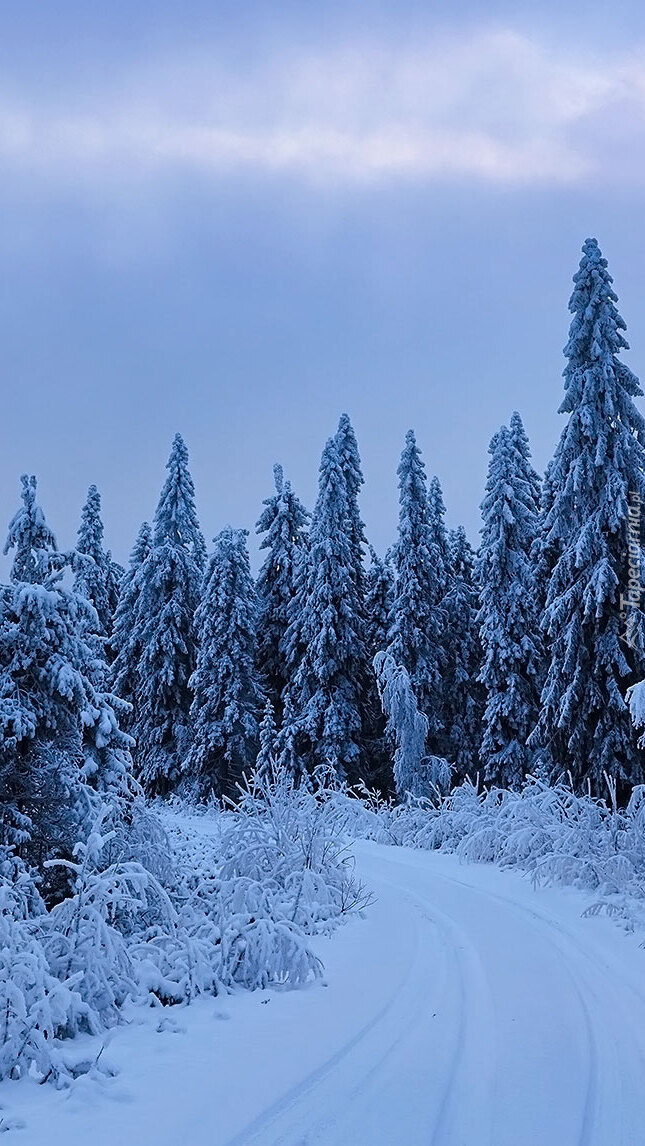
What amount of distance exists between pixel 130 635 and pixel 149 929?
30337 millimetres

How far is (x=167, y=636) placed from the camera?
115 feet

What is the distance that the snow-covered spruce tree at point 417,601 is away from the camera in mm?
31891

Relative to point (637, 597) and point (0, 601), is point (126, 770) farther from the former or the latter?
point (637, 597)

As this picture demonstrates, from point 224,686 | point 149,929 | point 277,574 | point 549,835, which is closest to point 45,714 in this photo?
point 149,929

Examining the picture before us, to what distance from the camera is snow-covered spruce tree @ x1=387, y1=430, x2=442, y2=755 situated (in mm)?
31891

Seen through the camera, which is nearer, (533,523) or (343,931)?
(343,931)

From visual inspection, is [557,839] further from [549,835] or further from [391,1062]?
[391,1062]

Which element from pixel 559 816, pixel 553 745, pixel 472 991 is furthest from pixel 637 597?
pixel 472 991

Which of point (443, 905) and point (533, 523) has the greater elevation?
point (533, 523)

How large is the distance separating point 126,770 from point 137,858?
1.06 m

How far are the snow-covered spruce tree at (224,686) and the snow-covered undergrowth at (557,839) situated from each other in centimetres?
1310

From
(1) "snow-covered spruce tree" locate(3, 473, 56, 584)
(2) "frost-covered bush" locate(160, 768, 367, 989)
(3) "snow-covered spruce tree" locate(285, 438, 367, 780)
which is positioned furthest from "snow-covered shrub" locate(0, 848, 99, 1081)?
(3) "snow-covered spruce tree" locate(285, 438, 367, 780)

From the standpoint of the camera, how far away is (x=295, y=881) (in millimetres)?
9586

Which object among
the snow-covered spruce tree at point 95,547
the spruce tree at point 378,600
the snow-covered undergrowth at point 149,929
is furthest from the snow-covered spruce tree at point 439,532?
the snow-covered undergrowth at point 149,929
